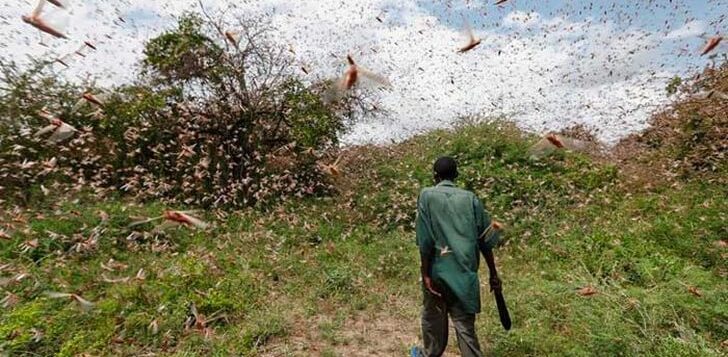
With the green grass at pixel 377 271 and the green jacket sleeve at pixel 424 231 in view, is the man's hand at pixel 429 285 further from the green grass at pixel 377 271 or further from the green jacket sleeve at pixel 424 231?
the green grass at pixel 377 271

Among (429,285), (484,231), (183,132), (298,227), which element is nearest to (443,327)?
(429,285)

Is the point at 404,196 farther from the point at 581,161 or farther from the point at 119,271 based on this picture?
the point at 119,271

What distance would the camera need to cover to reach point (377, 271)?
19.1ft

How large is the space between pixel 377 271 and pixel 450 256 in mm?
3176

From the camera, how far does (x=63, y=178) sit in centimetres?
840

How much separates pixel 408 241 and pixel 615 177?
4.16 meters

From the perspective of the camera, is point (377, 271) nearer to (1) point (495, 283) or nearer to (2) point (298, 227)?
(2) point (298, 227)

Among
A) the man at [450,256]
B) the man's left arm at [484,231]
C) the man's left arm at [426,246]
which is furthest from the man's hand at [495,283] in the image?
the man's left arm at [426,246]

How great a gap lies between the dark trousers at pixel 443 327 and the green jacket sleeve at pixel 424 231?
32 centimetres

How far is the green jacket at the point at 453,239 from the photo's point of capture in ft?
9.03

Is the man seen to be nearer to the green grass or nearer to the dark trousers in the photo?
the dark trousers

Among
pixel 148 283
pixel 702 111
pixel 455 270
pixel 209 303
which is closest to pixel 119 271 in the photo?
pixel 148 283

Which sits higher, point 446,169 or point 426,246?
point 446,169

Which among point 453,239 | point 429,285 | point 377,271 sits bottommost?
point 377,271
